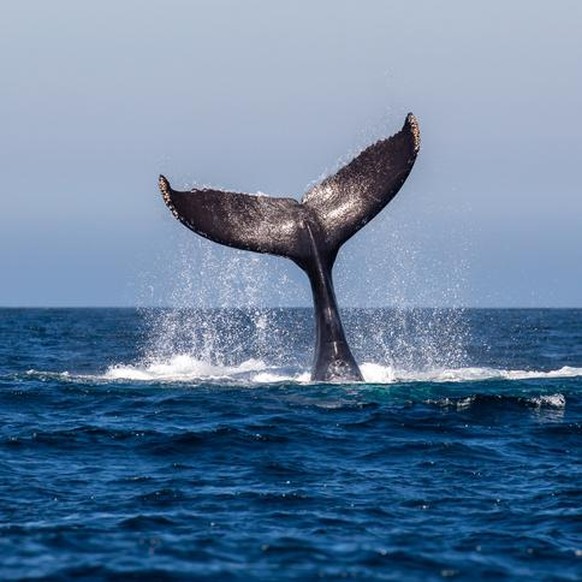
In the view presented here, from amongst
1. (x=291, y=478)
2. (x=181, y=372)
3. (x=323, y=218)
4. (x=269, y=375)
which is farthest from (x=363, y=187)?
(x=181, y=372)

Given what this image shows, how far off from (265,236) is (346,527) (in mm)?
7027

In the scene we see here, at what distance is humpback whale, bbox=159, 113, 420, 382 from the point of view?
1645 centimetres

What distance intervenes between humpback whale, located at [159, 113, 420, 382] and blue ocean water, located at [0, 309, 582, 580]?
792 mm

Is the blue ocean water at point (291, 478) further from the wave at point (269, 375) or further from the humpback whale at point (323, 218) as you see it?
the humpback whale at point (323, 218)

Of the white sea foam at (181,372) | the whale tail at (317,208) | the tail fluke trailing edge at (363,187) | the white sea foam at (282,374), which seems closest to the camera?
the whale tail at (317,208)

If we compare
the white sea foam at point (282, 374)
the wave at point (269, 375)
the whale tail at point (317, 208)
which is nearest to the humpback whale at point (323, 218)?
the whale tail at point (317, 208)

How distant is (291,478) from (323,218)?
223 inches

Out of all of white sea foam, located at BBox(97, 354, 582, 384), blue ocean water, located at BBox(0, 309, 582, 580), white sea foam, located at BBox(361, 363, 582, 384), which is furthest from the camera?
white sea foam, located at BBox(97, 354, 582, 384)

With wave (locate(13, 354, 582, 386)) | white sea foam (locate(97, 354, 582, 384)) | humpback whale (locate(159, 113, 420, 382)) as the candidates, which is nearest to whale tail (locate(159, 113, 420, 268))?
humpback whale (locate(159, 113, 420, 382))

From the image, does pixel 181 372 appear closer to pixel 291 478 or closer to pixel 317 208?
pixel 317 208

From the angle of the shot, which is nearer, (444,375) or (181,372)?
(444,375)

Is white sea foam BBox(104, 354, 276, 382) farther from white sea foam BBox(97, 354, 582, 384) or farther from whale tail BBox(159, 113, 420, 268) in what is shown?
whale tail BBox(159, 113, 420, 268)

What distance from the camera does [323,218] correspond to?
17.1 metres

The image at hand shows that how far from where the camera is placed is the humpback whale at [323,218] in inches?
648
